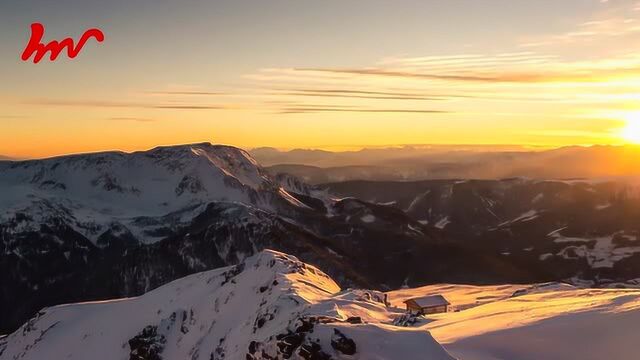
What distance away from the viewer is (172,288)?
413 ft

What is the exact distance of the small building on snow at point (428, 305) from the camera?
108938 mm

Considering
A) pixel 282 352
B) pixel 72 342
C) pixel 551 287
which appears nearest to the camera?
pixel 282 352

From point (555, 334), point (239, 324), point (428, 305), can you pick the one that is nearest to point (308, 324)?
point (555, 334)

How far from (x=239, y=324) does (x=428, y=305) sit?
3843cm

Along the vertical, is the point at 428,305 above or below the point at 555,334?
above

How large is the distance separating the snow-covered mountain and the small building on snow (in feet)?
20.1

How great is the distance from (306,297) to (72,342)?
6572 centimetres

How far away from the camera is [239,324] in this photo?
91.6 metres

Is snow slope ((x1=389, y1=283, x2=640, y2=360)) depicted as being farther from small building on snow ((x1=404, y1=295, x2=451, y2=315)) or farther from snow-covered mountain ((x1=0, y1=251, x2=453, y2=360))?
small building on snow ((x1=404, y1=295, x2=451, y2=315))

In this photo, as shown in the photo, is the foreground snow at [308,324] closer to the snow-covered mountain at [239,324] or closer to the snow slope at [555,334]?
the snow slope at [555,334]

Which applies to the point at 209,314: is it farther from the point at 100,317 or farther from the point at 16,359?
the point at 16,359

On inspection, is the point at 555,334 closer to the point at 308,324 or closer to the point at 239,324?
the point at 308,324

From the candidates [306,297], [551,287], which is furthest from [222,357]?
[551,287]

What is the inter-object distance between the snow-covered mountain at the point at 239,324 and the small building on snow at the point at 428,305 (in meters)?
6.13
